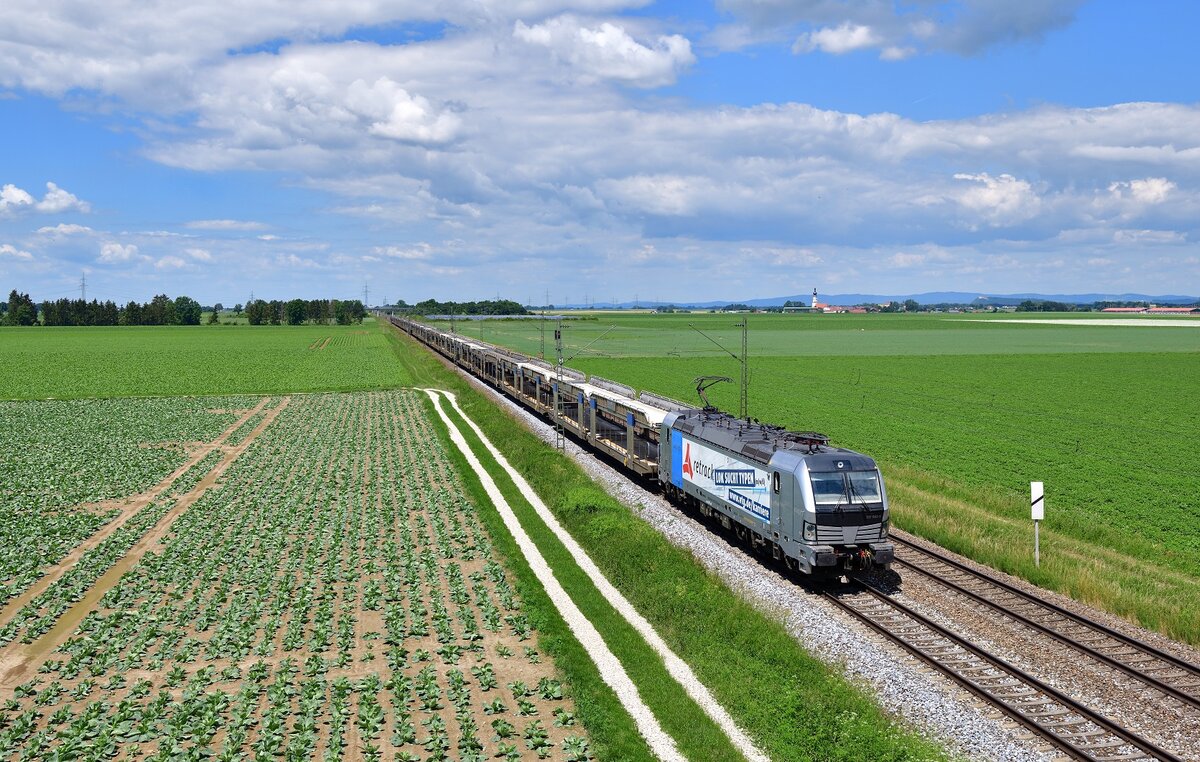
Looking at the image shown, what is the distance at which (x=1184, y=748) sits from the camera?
50.1 ft

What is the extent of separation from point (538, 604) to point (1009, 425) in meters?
40.1

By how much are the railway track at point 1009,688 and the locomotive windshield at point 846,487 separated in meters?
2.58

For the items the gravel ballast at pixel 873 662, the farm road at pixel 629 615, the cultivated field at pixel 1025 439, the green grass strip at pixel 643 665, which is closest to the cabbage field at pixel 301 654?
the farm road at pixel 629 615

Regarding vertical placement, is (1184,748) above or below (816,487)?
below

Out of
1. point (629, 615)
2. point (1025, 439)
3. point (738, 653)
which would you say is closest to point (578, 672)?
point (738, 653)

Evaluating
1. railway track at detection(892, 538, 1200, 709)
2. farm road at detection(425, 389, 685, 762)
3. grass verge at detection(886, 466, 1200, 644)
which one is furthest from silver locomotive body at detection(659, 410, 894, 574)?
farm road at detection(425, 389, 685, 762)

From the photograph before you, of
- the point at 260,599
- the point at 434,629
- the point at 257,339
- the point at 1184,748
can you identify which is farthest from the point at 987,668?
the point at 257,339

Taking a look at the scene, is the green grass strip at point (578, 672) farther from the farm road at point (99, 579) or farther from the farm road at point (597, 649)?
the farm road at point (99, 579)

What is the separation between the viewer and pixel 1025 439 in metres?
47.3

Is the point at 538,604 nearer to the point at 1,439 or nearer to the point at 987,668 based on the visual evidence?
the point at 987,668

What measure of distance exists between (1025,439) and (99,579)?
43826 millimetres

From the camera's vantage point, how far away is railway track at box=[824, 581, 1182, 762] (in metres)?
15.1

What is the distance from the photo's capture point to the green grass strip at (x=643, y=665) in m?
15.8

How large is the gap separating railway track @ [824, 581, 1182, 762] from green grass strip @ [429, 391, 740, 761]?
5415mm
